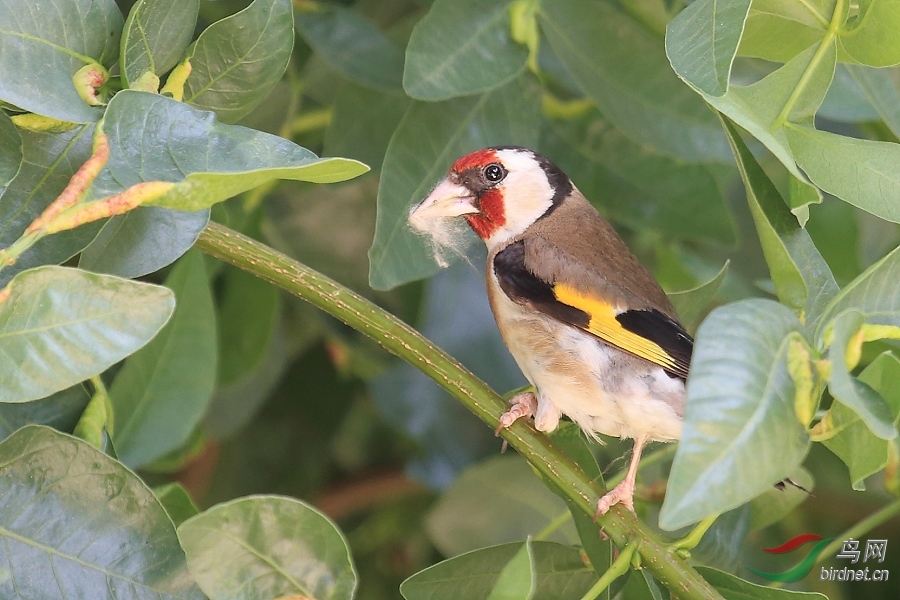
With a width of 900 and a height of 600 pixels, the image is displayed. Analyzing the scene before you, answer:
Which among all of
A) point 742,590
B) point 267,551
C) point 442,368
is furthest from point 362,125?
point 742,590

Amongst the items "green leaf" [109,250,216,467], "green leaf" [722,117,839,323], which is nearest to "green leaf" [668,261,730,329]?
"green leaf" [722,117,839,323]

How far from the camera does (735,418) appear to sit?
79 cm

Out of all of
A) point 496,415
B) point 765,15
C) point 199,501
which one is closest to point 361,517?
point 199,501

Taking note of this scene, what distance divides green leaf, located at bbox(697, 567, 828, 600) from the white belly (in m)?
0.26

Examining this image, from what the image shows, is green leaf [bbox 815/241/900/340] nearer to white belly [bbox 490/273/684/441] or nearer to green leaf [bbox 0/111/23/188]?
white belly [bbox 490/273/684/441]

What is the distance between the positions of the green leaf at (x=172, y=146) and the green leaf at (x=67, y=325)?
114mm

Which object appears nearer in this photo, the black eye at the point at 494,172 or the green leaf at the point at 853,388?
the green leaf at the point at 853,388

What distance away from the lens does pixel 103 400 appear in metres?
1.12

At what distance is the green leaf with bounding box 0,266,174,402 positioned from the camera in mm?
821

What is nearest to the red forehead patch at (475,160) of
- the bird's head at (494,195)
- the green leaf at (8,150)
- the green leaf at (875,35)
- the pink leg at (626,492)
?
the bird's head at (494,195)

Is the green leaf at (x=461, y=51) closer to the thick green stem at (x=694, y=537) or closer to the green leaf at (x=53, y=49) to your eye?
the green leaf at (x=53, y=49)

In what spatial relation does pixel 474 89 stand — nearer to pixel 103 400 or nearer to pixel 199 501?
pixel 103 400

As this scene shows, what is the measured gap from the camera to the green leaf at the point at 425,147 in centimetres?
132

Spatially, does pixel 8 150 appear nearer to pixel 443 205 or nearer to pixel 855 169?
pixel 443 205
